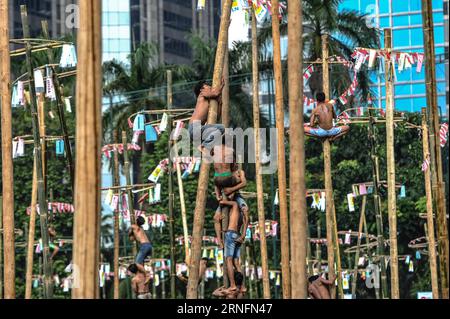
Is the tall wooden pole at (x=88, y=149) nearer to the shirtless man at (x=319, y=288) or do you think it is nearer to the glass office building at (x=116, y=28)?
the shirtless man at (x=319, y=288)

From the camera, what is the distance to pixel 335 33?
57.5m

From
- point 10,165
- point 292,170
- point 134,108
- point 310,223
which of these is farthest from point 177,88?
point 292,170

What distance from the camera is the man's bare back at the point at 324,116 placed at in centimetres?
2508

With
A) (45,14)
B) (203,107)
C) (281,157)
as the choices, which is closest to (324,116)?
(281,157)

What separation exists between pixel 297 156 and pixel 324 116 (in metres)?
8.71

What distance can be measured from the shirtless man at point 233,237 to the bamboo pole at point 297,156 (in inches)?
150

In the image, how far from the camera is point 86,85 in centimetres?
1364

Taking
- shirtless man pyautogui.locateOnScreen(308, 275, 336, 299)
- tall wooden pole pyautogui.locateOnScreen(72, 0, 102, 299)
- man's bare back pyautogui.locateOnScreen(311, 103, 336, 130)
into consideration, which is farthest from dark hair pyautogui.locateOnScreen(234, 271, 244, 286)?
tall wooden pole pyautogui.locateOnScreen(72, 0, 102, 299)

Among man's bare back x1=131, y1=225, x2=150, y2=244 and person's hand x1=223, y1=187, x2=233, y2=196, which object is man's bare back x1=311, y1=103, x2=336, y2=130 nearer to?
person's hand x1=223, y1=187, x2=233, y2=196

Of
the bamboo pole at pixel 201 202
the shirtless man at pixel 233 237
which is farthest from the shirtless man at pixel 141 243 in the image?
the shirtless man at pixel 233 237

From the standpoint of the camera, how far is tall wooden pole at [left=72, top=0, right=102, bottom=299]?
13531 millimetres
